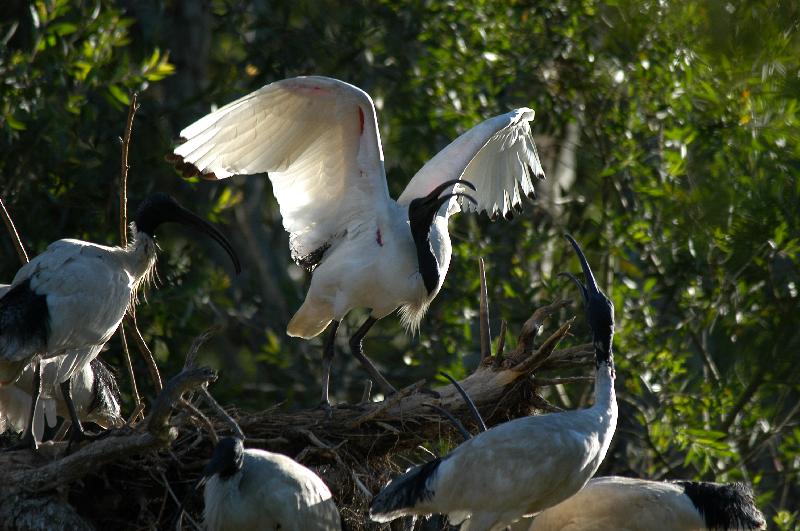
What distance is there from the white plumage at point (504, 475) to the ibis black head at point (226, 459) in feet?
1.97

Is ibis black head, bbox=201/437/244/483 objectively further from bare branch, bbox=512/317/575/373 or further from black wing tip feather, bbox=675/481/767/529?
black wing tip feather, bbox=675/481/767/529

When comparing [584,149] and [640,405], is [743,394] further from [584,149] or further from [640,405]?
[584,149]

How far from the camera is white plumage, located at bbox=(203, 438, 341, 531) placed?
5559 mm

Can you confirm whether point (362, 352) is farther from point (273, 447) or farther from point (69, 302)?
point (69, 302)

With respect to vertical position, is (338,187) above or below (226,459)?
below

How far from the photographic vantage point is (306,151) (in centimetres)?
751

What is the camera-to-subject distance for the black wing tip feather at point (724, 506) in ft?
20.7

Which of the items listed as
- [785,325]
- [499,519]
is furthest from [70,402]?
[785,325]

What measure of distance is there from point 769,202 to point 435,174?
82.3 inches

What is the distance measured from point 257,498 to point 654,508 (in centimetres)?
190

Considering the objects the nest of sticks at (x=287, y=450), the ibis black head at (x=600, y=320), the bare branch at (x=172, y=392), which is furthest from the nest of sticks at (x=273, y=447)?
the bare branch at (x=172, y=392)

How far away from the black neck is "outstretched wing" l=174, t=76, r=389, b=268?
27cm

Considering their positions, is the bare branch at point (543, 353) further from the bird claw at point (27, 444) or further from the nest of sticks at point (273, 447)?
the bird claw at point (27, 444)

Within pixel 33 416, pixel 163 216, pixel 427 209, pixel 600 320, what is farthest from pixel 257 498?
pixel 427 209
